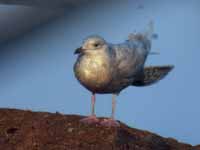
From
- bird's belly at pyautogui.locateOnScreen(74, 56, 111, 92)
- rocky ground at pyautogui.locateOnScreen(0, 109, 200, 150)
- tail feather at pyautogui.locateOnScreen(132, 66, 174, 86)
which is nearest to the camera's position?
rocky ground at pyautogui.locateOnScreen(0, 109, 200, 150)

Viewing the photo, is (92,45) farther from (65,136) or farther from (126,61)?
(65,136)

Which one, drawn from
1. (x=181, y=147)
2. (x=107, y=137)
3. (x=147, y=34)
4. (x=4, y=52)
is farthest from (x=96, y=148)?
(x=4, y=52)

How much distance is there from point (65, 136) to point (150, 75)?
1.28 ft

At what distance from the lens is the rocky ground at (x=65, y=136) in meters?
1.22

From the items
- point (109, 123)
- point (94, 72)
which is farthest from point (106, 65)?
point (109, 123)

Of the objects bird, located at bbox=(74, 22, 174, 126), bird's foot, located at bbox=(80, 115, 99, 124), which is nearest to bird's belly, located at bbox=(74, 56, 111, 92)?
bird, located at bbox=(74, 22, 174, 126)

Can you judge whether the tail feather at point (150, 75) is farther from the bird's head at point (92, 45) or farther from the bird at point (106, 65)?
the bird's head at point (92, 45)

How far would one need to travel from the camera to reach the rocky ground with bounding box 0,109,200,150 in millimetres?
1217

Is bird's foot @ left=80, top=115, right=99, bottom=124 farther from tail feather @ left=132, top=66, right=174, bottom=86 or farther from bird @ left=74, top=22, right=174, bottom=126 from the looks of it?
tail feather @ left=132, top=66, right=174, bottom=86

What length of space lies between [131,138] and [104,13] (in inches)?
→ 34.9

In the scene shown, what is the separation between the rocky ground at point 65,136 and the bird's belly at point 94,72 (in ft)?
0.38

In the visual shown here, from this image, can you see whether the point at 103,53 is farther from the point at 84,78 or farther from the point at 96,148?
the point at 96,148

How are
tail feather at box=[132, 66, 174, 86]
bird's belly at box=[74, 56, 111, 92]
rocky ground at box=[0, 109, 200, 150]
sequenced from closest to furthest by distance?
rocky ground at box=[0, 109, 200, 150]
bird's belly at box=[74, 56, 111, 92]
tail feather at box=[132, 66, 174, 86]

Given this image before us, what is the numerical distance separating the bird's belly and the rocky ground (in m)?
0.12
